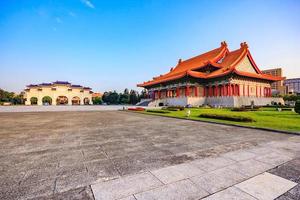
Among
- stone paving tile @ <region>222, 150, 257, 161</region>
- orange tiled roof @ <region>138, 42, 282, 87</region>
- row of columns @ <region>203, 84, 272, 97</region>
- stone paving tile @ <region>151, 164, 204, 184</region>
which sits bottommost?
stone paving tile @ <region>222, 150, 257, 161</region>

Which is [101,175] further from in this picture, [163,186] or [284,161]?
[284,161]

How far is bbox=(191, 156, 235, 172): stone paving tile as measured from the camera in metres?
3.07

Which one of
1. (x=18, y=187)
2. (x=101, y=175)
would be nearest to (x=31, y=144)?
(x=18, y=187)

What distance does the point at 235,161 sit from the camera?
11.1ft

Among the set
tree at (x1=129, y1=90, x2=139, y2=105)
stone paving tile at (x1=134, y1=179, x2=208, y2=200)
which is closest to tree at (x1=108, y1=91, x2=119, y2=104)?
tree at (x1=129, y1=90, x2=139, y2=105)

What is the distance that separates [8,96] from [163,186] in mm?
96011

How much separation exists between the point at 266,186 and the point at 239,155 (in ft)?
4.67

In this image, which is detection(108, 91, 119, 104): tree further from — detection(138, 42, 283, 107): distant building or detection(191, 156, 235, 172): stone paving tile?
detection(191, 156, 235, 172): stone paving tile

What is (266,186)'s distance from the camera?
2400 mm

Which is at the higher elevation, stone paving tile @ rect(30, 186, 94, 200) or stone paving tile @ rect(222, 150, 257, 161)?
stone paving tile @ rect(30, 186, 94, 200)

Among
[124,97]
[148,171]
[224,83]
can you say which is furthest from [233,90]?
[124,97]

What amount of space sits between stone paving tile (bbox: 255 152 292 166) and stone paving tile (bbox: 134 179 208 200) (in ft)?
7.01

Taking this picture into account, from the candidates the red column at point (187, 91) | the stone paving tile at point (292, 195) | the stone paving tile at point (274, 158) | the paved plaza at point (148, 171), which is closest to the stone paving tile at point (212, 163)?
the paved plaza at point (148, 171)

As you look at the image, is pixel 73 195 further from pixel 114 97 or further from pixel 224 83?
pixel 114 97
